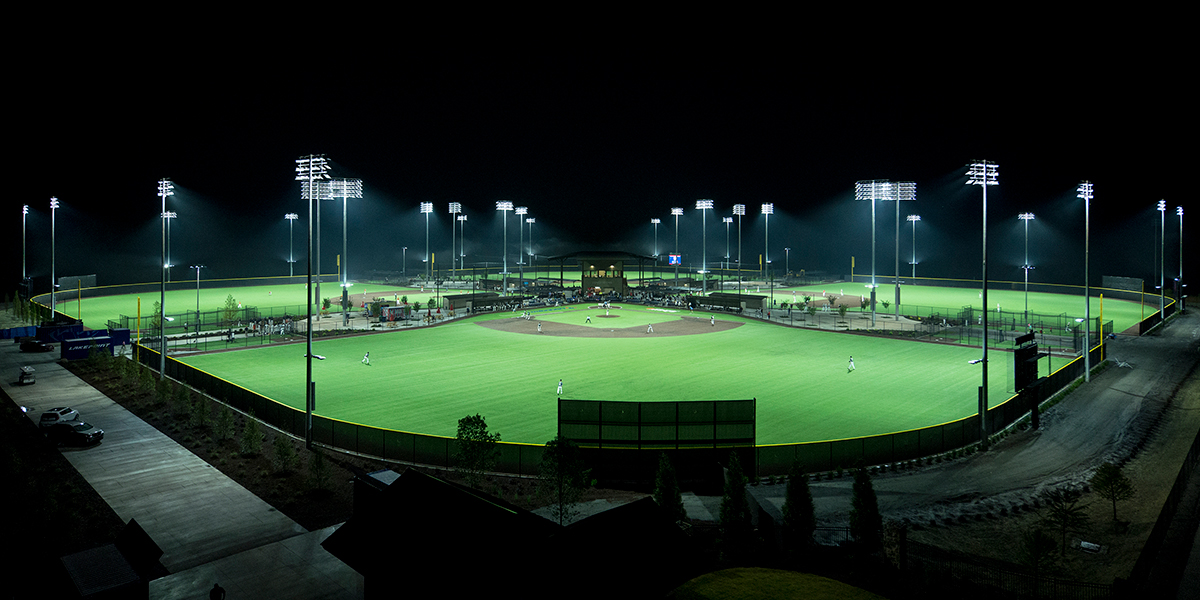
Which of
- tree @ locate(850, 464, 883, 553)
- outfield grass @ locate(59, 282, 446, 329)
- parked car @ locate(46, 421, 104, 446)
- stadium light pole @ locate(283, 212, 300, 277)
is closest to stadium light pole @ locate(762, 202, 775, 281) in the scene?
outfield grass @ locate(59, 282, 446, 329)

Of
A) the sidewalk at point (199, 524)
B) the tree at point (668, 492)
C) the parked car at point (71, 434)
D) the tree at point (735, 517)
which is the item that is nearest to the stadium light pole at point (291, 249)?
the sidewalk at point (199, 524)

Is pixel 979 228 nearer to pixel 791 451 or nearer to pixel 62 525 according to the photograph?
pixel 791 451

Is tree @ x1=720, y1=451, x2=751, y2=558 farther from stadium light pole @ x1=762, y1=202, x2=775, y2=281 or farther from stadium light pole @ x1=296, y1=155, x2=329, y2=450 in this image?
stadium light pole @ x1=762, y1=202, x2=775, y2=281

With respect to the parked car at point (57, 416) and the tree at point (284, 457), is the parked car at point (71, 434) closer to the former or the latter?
the parked car at point (57, 416)

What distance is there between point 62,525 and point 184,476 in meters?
4.76

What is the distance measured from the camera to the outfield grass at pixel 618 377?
30875 millimetres

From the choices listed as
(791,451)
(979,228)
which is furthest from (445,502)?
(979,228)

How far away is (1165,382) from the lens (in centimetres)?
3838

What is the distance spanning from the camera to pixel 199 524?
19.0m

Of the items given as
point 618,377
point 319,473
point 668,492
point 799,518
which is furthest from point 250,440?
point 618,377

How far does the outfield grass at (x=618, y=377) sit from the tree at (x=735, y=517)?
1065cm

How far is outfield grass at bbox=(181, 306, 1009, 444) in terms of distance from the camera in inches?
1216

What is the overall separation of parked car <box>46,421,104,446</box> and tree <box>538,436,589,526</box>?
1744cm

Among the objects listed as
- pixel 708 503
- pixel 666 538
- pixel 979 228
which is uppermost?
pixel 979 228
